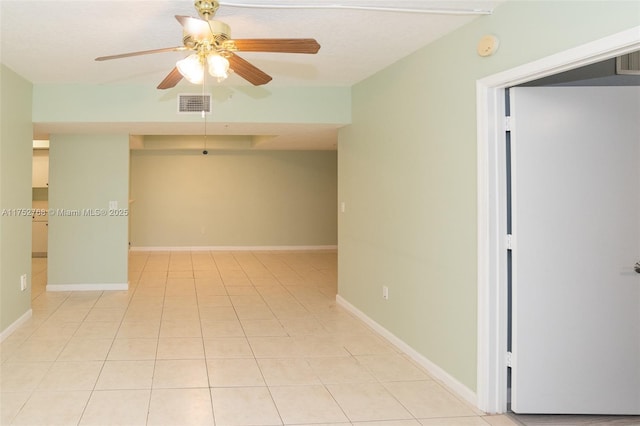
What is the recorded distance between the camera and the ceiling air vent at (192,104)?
17.5 ft

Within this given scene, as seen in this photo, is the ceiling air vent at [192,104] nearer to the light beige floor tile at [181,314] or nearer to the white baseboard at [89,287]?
the light beige floor tile at [181,314]

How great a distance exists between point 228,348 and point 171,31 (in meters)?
2.43

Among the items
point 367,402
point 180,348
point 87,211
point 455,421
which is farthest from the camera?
point 87,211

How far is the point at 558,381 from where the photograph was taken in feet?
9.82

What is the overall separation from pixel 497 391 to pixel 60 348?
3298 millimetres

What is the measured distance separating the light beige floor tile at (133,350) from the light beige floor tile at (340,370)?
1.27 meters

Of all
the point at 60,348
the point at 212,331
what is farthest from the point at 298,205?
the point at 60,348

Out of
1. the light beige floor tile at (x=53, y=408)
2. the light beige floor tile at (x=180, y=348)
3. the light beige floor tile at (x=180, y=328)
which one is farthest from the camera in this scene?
the light beige floor tile at (x=180, y=328)

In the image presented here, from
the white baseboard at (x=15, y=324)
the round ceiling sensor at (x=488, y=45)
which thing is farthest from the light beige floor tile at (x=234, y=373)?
the round ceiling sensor at (x=488, y=45)

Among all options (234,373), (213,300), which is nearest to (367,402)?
(234,373)

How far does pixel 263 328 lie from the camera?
16.0ft

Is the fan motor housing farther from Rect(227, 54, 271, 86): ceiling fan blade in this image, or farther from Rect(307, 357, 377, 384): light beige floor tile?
Rect(307, 357, 377, 384): light beige floor tile

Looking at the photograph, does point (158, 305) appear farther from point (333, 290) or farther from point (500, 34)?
point (500, 34)

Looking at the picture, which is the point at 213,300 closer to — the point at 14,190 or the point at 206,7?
the point at 14,190
